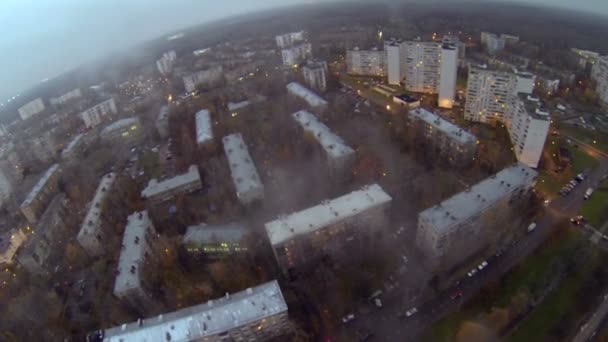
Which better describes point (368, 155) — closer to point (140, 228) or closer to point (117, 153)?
point (140, 228)

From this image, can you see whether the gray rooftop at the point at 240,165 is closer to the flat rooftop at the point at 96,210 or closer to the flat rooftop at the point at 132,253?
the flat rooftop at the point at 132,253

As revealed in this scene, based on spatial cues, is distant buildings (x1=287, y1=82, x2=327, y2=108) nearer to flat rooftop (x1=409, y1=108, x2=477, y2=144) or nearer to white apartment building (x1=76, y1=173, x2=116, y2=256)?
flat rooftop (x1=409, y1=108, x2=477, y2=144)

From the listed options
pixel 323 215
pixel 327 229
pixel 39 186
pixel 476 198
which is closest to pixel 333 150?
pixel 323 215

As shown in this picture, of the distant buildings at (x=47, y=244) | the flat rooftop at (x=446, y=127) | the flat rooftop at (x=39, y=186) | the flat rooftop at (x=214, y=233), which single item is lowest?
the distant buildings at (x=47, y=244)

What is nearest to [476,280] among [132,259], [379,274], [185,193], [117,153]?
[379,274]

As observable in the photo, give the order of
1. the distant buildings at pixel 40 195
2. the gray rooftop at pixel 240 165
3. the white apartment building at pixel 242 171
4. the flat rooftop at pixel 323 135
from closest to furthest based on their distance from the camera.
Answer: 1. the white apartment building at pixel 242 171
2. the gray rooftop at pixel 240 165
3. the flat rooftop at pixel 323 135
4. the distant buildings at pixel 40 195

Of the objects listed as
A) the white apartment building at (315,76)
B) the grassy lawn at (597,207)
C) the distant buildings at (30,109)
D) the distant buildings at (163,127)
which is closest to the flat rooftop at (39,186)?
the distant buildings at (163,127)

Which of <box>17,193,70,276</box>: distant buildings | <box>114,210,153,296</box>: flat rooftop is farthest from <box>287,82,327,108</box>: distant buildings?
<box>17,193,70,276</box>: distant buildings

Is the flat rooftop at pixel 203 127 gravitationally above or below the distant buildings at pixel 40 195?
above
